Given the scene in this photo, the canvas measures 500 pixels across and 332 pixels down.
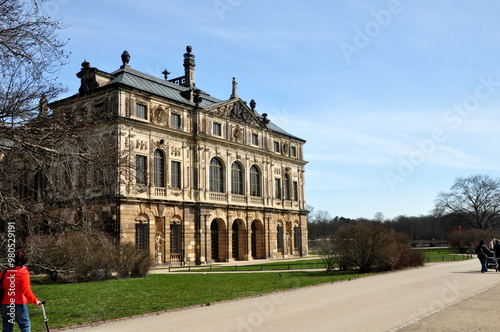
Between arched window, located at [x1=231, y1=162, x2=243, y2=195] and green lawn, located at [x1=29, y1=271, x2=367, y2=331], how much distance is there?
23783 mm

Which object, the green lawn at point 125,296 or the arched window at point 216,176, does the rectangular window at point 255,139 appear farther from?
the green lawn at point 125,296

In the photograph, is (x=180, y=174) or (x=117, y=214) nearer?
(x=117, y=214)

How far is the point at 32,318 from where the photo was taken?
1205 centimetres

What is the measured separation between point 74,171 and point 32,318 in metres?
4.13

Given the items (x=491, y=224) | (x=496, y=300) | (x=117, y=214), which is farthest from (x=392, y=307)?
(x=491, y=224)

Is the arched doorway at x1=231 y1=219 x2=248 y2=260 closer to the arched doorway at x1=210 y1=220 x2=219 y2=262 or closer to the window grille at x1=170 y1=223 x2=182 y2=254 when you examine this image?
the arched doorway at x1=210 y1=220 x2=219 y2=262

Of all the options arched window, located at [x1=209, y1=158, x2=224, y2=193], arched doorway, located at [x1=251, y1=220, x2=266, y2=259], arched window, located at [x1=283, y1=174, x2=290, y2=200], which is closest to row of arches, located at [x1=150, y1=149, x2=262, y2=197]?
arched window, located at [x1=209, y1=158, x2=224, y2=193]

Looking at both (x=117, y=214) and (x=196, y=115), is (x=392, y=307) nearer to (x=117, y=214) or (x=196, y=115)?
(x=117, y=214)

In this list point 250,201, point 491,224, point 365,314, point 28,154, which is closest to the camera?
point 28,154

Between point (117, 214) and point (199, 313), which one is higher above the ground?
point (117, 214)

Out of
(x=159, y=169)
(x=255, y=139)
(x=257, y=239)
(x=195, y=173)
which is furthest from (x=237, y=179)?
(x=159, y=169)

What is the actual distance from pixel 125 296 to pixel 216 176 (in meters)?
27.7

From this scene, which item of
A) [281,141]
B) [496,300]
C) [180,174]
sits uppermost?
[281,141]

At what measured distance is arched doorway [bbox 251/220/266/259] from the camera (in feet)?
159
